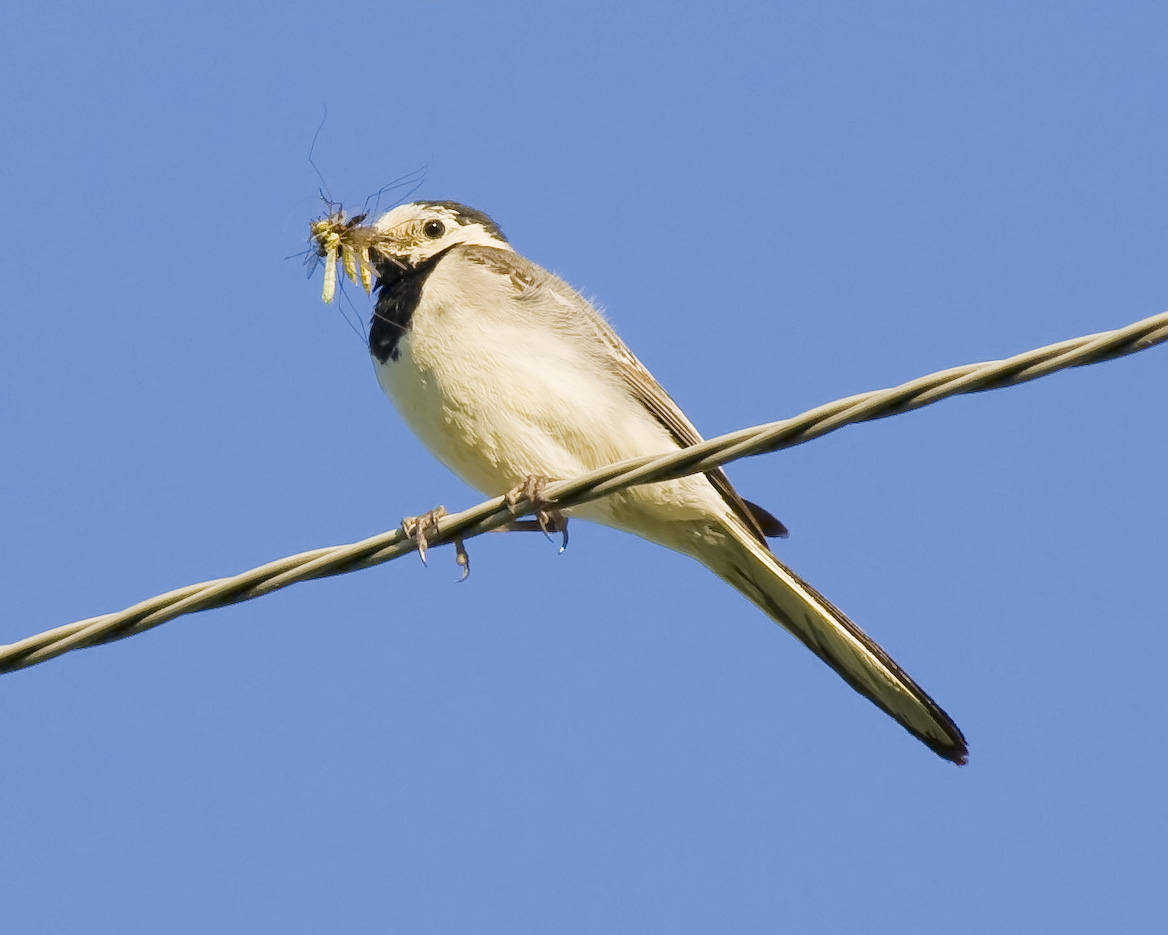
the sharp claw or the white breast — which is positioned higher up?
the white breast

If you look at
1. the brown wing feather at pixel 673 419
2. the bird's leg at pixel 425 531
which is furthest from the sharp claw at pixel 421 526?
the brown wing feather at pixel 673 419

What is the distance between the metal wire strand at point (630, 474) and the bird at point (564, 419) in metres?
1.80

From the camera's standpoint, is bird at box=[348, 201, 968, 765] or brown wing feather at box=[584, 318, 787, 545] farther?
brown wing feather at box=[584, 318, 787, 545]

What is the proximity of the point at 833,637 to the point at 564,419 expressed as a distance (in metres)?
1.46

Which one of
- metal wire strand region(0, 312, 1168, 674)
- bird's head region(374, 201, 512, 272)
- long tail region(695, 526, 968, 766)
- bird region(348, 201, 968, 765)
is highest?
bird's head region(374, 201, 512, 272)

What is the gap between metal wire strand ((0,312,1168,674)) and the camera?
13.2ft

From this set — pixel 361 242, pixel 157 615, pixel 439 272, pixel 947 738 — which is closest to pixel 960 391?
pixel 157 615

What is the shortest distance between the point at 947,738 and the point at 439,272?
9.86 feet

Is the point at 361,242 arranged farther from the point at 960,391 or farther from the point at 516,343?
the point at 960,391

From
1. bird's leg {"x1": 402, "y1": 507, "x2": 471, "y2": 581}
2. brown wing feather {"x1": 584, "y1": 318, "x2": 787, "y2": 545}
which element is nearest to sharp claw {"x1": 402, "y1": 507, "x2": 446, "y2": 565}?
bird's leg {"x1": 402, "y1": 507, "x2": 471, "y2": 581}

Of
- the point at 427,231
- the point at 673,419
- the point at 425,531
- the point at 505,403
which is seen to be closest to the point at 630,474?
the point at 425,531

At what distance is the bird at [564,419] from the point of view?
22.4 feet

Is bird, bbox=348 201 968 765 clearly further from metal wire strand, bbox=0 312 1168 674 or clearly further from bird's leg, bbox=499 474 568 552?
metal wire strand, bbox=0 312 1168 674

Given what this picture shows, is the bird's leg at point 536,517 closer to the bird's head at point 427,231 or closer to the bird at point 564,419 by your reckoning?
the bird at point 564,419
